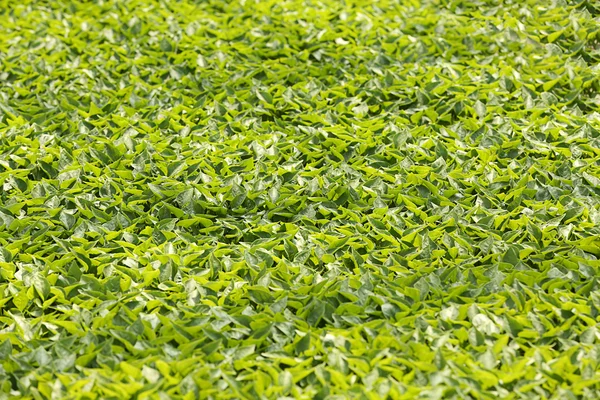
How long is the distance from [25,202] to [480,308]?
2.00 meters

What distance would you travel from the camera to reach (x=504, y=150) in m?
3.68

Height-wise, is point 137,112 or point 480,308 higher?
point 480,308

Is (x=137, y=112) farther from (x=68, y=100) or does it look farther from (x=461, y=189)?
(x=461, y=189)

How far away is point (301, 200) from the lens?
11.0 ft

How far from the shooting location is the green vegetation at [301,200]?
2.54 m

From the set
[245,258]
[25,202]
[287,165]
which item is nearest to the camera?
[245,258]

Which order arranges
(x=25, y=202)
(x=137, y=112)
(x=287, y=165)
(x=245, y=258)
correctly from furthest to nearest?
1. (x=137, y=112)
2. (x=287, y=165)
3. (x=25, y=202)
4. (x=245, y=258)

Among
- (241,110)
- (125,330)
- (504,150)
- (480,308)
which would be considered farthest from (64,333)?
(504,150)

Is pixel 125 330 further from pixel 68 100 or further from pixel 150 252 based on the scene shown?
pixel 68 100

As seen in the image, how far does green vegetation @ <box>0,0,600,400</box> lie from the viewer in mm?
2535

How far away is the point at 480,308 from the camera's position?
2.72 metres

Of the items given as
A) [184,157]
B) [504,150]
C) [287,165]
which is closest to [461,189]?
[504,150]

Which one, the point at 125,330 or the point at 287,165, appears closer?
the point at 125,330

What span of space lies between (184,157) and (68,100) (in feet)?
3.12
